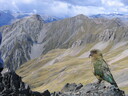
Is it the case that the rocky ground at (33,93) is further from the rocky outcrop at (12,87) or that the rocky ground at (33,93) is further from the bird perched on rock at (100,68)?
the bird perched on rock at (100,68)

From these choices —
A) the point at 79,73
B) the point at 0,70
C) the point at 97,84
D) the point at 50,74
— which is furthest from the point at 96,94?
the point at 50,74

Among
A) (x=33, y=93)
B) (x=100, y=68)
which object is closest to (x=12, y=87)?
(x=33, y=93)

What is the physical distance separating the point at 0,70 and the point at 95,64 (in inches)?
866

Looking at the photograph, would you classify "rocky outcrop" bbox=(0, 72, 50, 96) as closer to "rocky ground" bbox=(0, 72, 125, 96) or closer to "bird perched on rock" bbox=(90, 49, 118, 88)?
"rocky ground" bbox=(0, 72, 125, 96)

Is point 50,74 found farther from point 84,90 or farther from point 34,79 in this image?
point 84,90

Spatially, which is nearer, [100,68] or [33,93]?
[100,68]

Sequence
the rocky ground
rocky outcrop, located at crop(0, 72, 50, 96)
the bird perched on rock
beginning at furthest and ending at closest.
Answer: rocky outcrop, located at crop(0, 72, 50, 96) → the rocky ground → the bird perched on rock

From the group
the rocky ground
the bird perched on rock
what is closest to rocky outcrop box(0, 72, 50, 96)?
the rocky ground

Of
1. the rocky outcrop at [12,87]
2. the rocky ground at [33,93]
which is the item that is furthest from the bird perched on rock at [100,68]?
the rocky outcrop at [12,87]

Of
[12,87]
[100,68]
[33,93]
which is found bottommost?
[33,93]

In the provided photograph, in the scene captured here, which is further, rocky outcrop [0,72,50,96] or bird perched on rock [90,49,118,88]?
rocky outcrop [0,72,50,96]

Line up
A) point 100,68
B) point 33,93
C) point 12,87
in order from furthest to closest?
point 33,93, point 12,87, point 100,68

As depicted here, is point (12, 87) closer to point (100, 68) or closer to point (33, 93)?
point (33, 93)

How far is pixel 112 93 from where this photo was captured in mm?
19094
